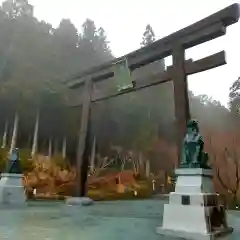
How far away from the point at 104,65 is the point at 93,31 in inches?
983

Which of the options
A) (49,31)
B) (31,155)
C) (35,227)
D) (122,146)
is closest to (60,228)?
(35,227)

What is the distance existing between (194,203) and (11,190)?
26.8 feet

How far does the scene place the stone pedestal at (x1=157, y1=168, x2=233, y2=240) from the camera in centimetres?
528

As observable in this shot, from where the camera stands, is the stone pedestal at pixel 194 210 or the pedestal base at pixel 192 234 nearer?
the pedestal base at pixel 192 234

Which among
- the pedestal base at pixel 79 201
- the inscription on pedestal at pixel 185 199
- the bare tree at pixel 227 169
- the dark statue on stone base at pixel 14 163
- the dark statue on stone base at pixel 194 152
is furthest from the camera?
the bare tree at pixel 227 169

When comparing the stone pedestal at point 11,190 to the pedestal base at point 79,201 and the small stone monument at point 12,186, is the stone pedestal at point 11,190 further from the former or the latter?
the pedestal base at point 79,201

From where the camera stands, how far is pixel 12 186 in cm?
1176

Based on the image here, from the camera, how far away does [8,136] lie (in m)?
22.4

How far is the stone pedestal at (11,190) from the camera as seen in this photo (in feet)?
38.1

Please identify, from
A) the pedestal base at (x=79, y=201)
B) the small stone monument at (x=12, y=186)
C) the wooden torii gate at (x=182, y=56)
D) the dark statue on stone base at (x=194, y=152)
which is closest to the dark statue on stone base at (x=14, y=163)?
the small stone monument at (x=12, y=186)

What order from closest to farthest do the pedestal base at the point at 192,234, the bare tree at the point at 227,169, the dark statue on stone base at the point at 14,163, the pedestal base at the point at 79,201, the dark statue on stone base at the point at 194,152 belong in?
the pedestal base at the point at 192,234, the dark statue on stone base at the point at 194,152, the pedestal base at the point at 79,201, the dark statue on stone base at the point at 14,163, the bare tree at the point at 227,169

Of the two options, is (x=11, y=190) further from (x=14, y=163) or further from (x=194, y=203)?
(x=194, y=203)

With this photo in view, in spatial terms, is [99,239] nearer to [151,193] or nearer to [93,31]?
[151,193]

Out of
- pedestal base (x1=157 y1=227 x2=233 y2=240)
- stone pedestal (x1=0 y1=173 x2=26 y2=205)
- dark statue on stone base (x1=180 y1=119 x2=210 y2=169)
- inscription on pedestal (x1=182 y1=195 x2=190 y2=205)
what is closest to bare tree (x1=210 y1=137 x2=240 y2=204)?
stone pedestal (x1=0 y1=173 x2=26 y2=205)
